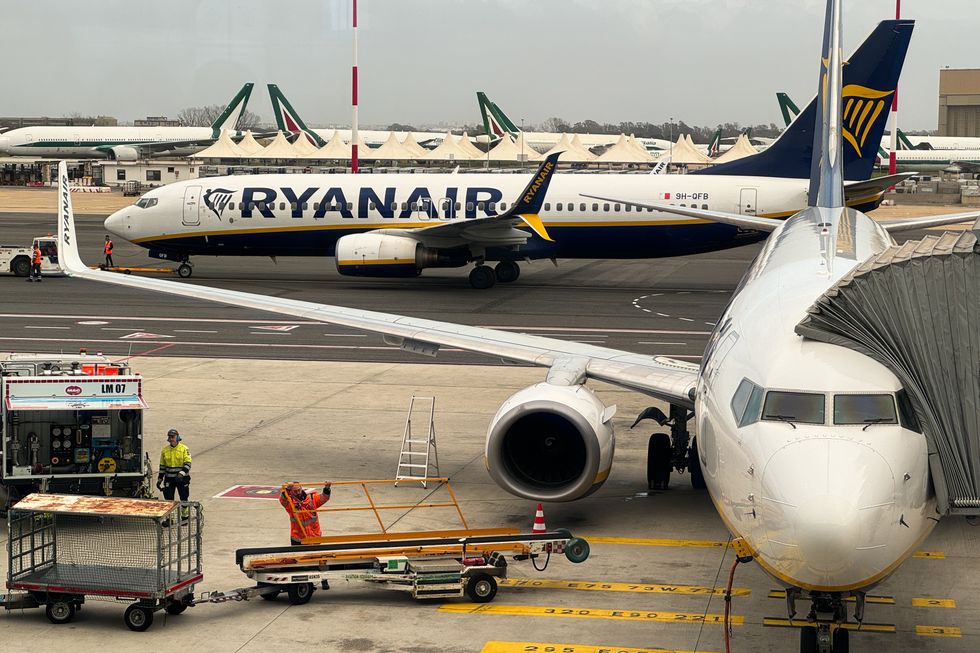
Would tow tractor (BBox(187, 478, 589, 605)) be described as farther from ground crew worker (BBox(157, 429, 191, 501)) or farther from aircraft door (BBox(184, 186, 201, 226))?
aircraft door (BBox(184, 186, 201, 226))

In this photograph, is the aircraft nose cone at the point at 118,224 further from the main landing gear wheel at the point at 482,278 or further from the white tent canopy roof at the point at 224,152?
the white tent canopy roof at the point at 224,152

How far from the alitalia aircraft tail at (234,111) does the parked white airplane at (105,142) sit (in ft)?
6.16

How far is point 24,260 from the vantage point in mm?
52125

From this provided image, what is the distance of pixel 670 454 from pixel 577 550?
15.5 feet

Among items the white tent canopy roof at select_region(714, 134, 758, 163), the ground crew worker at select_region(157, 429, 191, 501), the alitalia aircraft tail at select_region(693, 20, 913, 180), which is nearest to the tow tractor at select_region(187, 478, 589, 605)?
the ground crew worker at select_region(157, 429, 191, 501)

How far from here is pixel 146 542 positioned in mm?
16641

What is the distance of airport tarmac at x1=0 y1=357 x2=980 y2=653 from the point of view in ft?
45.7

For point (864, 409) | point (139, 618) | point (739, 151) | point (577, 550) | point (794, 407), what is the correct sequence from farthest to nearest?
point (739, 151) → point (577, 550) → point (139, 618) → point (794, 407) → point (864, 409)

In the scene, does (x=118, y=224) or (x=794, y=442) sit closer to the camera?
(x=794, y=442)

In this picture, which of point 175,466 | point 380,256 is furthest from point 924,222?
point 380,256

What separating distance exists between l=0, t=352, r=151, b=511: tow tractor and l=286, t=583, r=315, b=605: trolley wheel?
15.4 ft

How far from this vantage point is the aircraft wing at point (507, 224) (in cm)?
4472

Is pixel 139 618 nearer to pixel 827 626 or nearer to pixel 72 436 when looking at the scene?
pixel 72 436

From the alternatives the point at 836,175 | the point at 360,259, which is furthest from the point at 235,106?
the point at 836,175
